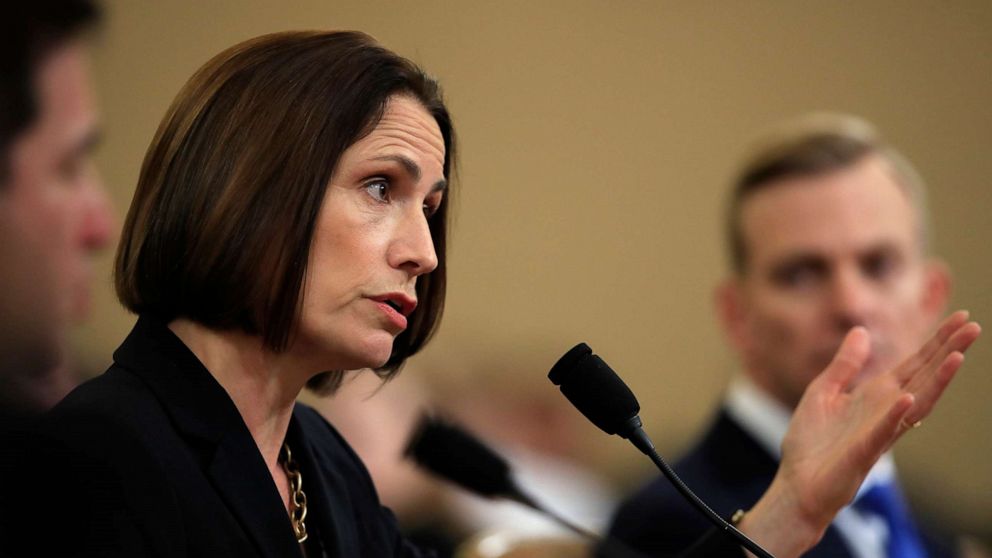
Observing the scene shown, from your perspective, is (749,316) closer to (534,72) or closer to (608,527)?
(608,527)

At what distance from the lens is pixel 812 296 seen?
131 inches

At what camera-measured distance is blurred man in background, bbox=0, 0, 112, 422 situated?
2639 mm

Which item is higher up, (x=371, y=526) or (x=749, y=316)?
(x=749, y=316)

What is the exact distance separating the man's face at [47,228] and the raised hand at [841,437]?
4.94 ft

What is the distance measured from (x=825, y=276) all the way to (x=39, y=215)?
75.0 inches

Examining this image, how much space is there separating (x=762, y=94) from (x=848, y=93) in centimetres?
37

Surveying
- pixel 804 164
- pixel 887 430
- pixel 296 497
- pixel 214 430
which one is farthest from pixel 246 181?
pixel 804 164

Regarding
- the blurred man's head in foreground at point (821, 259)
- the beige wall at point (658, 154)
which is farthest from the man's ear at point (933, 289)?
the beige wall at point (658, 154)

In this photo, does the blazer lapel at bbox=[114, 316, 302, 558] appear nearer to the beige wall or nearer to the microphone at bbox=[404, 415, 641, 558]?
the microphone at bbox=[404, 415, 641, 558]

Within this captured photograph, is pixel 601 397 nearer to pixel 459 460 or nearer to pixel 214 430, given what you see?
pixel 459 460

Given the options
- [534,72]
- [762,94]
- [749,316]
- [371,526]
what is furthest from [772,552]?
[762,94]

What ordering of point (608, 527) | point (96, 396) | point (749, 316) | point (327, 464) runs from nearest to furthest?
point (96, 396)
point (327, 464)
point (608, 527)
point (749, 316)

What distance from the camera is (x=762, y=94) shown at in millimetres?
5207

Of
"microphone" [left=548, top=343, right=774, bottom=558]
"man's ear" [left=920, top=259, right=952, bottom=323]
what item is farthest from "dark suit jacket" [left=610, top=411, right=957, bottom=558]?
"microphone" [left=548, top=343, right=774, bottom=558]
